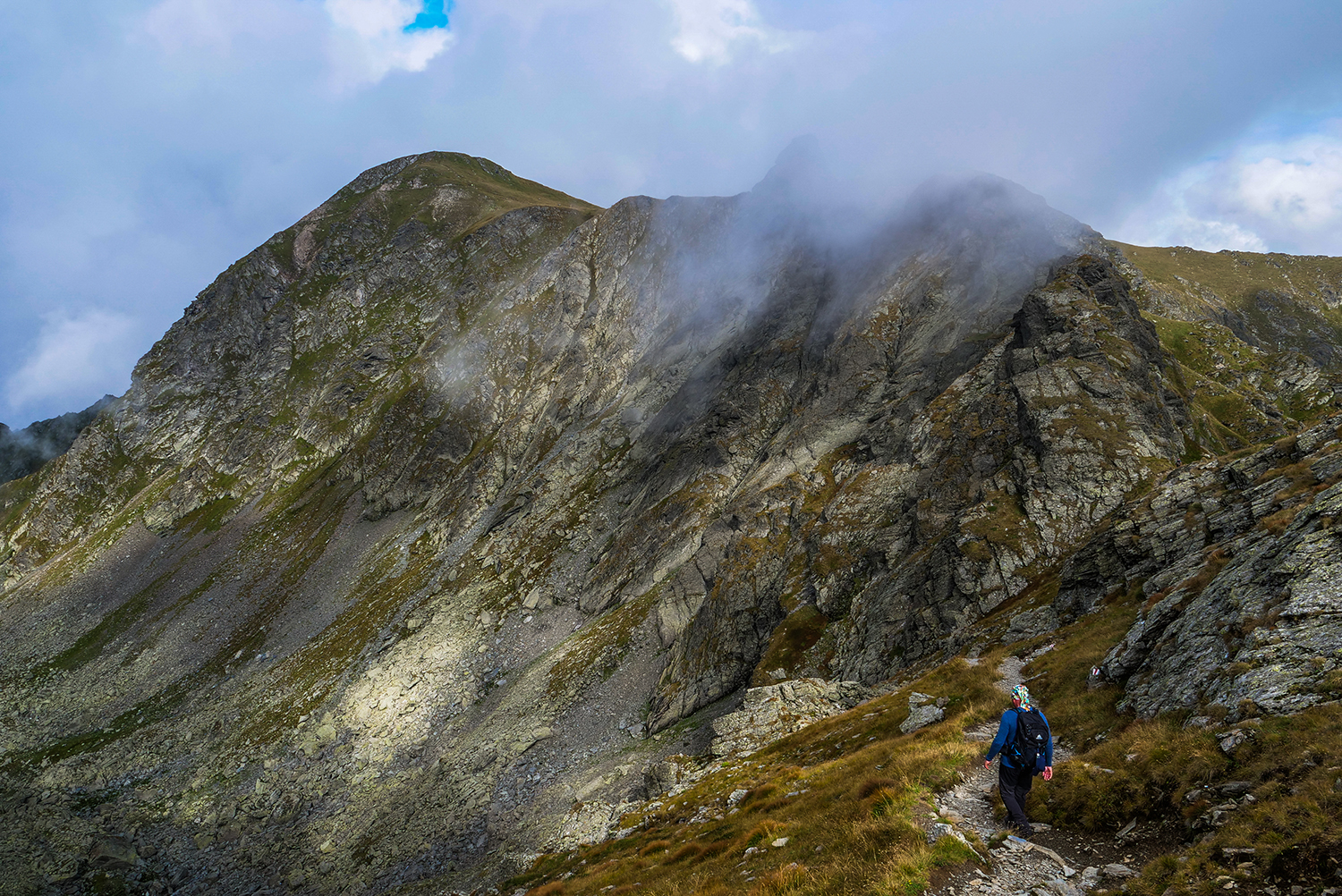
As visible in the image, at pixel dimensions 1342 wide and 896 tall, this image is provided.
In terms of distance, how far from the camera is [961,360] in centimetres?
6962

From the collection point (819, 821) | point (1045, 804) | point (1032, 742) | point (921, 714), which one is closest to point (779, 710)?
point (921, 714)

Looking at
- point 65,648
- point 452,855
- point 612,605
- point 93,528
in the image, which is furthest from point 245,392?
point 452,855

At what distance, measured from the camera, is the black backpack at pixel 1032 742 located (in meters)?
12.1

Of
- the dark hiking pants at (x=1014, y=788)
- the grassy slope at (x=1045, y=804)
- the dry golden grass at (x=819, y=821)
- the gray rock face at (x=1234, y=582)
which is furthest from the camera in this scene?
the gray rock face at (x=1234, y=582)

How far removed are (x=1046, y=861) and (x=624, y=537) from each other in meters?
72.3

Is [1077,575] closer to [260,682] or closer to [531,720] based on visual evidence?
[531,720]

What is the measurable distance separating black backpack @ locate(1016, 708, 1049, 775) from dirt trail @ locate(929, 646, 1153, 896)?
1.26m

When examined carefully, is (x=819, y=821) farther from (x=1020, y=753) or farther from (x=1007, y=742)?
(x=1020, y=753)

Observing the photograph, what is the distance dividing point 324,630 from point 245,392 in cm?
10993

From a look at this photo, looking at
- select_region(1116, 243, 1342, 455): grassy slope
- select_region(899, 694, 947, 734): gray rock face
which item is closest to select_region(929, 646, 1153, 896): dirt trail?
select_region(899, 694, 947, 734): gray rock face

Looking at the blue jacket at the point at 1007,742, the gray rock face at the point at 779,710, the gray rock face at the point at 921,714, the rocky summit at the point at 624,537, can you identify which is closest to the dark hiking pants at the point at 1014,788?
the blue jacket at the point at 1007,742

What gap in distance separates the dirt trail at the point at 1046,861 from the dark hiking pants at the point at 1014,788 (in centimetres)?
41

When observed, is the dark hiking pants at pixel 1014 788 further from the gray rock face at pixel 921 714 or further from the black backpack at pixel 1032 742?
the gray rock face at pixel 921 714

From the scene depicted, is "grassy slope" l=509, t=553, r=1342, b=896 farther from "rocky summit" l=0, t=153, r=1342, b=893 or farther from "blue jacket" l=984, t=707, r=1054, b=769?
"rocky summit" l=0, t=153, r=1342, b=893
